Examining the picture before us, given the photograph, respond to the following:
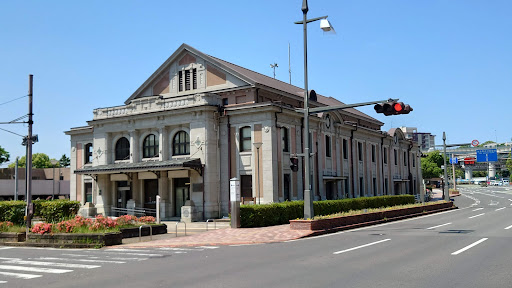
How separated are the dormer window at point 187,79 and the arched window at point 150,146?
4847mm

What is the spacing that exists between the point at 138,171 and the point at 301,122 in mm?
12570

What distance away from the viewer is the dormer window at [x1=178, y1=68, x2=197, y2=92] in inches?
1543

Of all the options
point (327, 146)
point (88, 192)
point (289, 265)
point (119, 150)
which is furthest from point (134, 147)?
point (289, 265)

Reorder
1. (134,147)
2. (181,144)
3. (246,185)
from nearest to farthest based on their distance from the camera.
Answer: (246,185) → (181,144) → (134,147)

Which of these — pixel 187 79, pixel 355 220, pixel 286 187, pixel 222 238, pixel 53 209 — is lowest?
pixel 222 238

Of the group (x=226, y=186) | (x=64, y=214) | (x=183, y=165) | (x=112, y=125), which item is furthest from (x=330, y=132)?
(x=64, y=214)

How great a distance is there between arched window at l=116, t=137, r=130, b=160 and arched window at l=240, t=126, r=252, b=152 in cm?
983

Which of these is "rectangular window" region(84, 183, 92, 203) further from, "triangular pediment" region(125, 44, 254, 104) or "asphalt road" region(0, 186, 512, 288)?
"asphalt road" region(0, 186, 512, 288)

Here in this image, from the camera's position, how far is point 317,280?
10195 mm

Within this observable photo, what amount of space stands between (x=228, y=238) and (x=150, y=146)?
59.5ft

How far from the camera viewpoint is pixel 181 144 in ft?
118

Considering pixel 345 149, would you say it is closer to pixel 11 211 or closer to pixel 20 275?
pixel 11 211

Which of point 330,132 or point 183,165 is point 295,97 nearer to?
point 330,132

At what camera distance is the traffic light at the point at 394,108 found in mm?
18203
